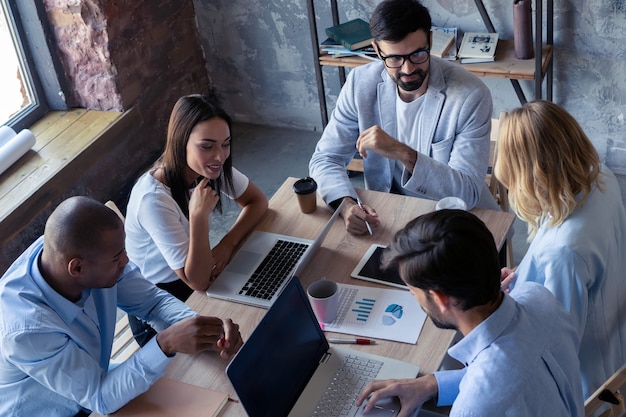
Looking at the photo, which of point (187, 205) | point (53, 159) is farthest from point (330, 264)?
point (53, 159)

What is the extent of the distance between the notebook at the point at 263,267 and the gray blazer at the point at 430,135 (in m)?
0.27

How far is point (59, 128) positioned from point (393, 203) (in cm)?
207

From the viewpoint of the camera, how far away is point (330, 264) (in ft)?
7.31

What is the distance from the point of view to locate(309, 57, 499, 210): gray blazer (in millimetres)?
2500

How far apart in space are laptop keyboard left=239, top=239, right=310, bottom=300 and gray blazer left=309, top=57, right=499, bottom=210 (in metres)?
0.28

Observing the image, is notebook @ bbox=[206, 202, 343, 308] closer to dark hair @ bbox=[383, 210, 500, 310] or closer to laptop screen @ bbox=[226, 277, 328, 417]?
laptop screen @ bbox=[226, 277, 328, 417]

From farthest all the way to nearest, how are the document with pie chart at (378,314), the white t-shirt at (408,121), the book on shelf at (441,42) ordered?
the book on shelf at (441,42), the white t-shirt at (408,121), the document with pie chart at (378,314)

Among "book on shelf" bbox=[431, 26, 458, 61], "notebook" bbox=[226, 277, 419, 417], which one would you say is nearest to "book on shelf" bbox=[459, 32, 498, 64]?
"book on shelf" bbox=[431, 26, 458, 61]

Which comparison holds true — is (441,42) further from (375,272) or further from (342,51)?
(375,272)

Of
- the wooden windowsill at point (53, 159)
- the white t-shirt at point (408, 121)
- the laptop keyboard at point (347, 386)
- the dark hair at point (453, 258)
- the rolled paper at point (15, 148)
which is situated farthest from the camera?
the rolled paper at point (15, 148)

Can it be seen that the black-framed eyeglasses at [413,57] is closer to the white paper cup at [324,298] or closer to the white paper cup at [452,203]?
the white paper cup at [452,203]

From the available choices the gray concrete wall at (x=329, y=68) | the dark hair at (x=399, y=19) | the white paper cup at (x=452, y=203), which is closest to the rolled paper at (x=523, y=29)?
the gray concrete wall at (x=329, y=68)

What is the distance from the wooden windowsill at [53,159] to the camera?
3.29 metres

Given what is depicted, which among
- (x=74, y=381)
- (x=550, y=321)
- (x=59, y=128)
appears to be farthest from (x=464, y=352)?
(x=59, y=128)
